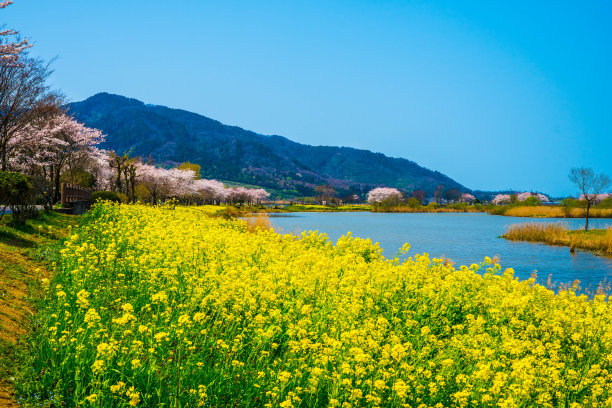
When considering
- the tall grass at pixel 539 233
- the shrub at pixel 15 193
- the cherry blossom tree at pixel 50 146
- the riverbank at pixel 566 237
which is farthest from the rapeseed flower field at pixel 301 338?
the tall grass at pixel 539 233

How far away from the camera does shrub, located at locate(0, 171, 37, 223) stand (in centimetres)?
1586

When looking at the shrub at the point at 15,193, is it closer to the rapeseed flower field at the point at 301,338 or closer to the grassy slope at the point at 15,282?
the grassy slope at the point at 15,282

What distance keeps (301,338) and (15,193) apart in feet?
49.7

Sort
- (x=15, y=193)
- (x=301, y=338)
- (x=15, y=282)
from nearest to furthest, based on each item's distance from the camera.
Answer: (x=301, y=338), (x=15, y=282), (x=15, y=193)

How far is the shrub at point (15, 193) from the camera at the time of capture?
15.9 m

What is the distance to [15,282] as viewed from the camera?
364 inches

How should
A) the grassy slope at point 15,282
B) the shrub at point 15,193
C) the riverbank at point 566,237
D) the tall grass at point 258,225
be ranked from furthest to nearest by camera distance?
the riverbank at point 566,237 < the tall grass at point 258,225 < the shrub at point 15,193 < the grassy slope at point 15,282

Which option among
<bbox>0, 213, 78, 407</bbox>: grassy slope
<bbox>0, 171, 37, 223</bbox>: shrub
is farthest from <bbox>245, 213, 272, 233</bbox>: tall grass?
<bbox>0, 171, 37, 223</bbox>: shrub

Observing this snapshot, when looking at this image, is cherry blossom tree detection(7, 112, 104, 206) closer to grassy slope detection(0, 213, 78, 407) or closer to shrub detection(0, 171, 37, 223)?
shrub detection(0, 171, 37, 223)

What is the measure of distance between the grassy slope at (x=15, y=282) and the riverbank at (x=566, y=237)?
33.9m

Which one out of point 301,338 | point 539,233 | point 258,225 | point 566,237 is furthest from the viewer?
point 539,233

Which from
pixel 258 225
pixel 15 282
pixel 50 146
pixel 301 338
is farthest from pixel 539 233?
pixel 50 146

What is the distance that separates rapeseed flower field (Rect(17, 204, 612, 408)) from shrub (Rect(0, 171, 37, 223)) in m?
7.06

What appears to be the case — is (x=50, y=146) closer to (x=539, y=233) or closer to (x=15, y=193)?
(x=15, y=193)
